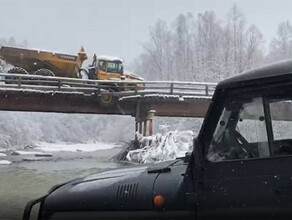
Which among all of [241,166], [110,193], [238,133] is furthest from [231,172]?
[110,193]

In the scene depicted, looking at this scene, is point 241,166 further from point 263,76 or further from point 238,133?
point 263,76

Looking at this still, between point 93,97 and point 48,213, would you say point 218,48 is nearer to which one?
point 93,97

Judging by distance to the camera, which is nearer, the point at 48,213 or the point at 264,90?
the point at 264,90

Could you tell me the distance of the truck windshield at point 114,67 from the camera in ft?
107

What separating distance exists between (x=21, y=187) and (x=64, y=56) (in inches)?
739

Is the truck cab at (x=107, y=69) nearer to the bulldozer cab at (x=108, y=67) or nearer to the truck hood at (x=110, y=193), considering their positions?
the bulldozer cab at (x=108, y=67)

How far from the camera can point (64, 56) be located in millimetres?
32281

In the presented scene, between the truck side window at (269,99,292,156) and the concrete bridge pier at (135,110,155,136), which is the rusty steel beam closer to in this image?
the concrete bridge pier at (135,110,155,136)

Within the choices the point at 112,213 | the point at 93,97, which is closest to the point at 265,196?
the point at 112,213

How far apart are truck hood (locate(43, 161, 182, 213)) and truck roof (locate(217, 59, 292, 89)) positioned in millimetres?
794

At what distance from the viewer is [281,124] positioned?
2990mm

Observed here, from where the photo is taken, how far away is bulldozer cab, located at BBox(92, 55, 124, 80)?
32.2m

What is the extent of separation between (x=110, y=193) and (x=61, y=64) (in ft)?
97.6

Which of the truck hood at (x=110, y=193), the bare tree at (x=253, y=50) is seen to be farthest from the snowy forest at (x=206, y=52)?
the truck hood at (x=110, y=193)
